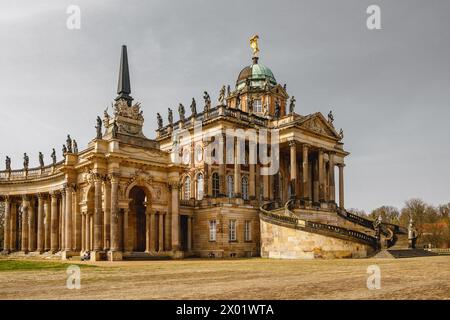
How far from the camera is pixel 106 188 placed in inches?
1682

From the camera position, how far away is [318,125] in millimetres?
60750

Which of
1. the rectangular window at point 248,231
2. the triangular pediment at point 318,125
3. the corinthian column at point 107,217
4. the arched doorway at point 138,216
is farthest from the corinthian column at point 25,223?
the triangular pediment at point 318,125

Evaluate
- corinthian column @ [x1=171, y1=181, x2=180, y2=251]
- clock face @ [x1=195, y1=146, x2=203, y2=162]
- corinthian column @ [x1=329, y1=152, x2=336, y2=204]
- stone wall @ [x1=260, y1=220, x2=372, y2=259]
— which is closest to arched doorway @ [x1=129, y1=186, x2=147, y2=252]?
corinthian column @ [x1=171, y1=181, x2=180, y2=251]

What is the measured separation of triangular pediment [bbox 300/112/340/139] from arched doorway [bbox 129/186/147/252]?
20966mm

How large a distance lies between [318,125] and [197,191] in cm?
1742

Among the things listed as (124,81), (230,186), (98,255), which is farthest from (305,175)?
(98,255)

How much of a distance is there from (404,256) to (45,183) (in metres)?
40.5

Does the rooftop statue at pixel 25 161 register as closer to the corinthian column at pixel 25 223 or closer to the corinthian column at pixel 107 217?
the corinthian column at pixel 25 223

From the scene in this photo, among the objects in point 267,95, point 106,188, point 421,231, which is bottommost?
point 421,231
